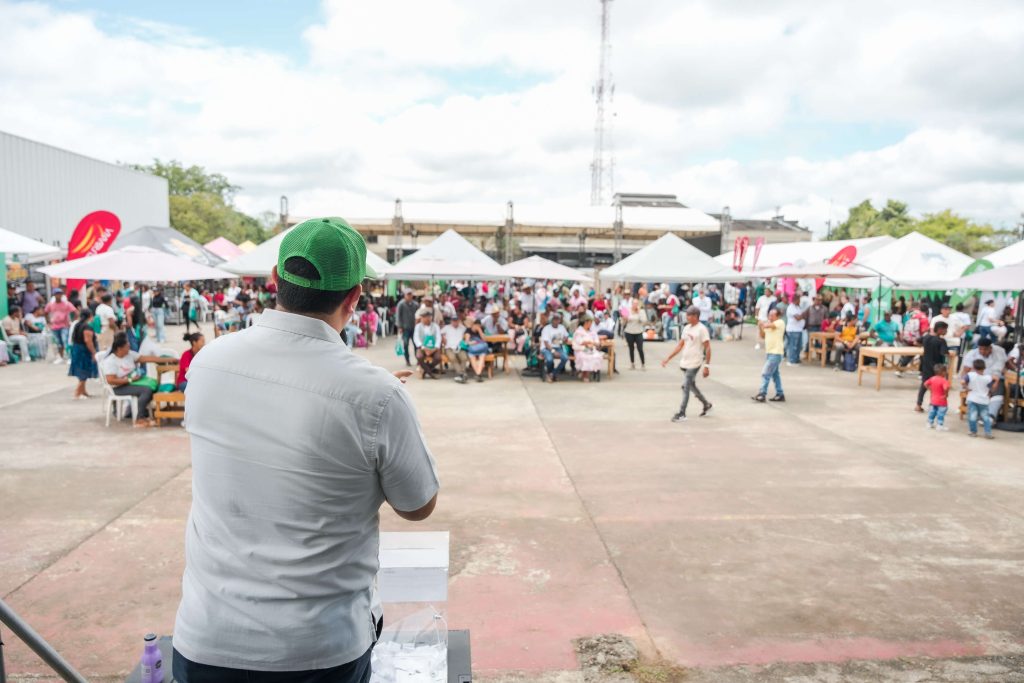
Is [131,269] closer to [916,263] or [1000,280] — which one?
[1000,280]

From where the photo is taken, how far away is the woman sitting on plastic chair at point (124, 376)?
9492 millimetres

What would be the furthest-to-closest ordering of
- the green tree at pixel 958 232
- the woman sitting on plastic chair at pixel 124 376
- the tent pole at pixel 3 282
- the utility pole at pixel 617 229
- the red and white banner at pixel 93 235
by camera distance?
1. the green tree at pixel 958 232
2. the utility pole at pixel 617 229
3. the tent pole at pixel 3 282
4. the red and white banner at pixel 93 235
5. the woman sitting on plastic chair at pixel 124 376

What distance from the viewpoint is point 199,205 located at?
54.1 m

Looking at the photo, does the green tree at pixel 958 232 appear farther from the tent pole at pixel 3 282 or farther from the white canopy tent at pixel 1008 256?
the tent pole at pixel 3 282

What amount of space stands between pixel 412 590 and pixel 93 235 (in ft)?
48.6

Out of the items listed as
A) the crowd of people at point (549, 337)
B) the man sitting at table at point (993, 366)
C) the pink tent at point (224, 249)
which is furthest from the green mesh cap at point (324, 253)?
the pink tent at point (224, 249)

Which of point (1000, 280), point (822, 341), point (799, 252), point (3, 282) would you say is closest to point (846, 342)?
point (822, 341)

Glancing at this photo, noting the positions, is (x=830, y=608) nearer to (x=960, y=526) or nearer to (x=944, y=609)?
(x=944, y=609)

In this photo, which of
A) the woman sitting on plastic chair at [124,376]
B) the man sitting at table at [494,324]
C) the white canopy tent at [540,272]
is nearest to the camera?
the woman sitting on plastic chair at [124,376]

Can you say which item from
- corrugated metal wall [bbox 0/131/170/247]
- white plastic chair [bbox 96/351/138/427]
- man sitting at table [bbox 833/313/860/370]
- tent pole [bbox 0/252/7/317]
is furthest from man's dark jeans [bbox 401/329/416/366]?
corrugated metal wall [bbox 0/131/170/247]

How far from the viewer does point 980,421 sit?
1039 cm

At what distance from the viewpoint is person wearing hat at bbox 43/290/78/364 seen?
15.2 metres

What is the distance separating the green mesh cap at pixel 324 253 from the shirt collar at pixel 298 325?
0.24 ft

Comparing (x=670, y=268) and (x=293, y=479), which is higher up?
(x=670, y=268)
